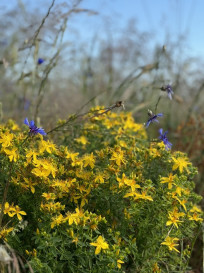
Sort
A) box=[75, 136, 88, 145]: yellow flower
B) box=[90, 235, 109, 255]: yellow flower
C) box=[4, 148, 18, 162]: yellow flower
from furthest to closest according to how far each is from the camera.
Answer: box=[75, 136, 88, 145]: yellow flower, box=[4, 148, 18, 162]: yellow flower, box=[90, 235, 109, 255]: yellow flower

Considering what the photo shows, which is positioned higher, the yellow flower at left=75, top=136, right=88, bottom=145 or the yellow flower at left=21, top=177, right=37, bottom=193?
the yellow flower at left=75, top=136, right=88, bottom=145

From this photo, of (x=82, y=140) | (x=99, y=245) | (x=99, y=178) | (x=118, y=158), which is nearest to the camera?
(x=99, y=245)

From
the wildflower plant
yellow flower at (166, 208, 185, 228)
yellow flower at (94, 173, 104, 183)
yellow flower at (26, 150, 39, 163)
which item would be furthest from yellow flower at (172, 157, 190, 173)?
yellow flower at (26, 150, 39, 163)

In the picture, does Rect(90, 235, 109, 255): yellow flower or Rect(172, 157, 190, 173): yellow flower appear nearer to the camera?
Rect(90, 235, 109, 255): yellow flower

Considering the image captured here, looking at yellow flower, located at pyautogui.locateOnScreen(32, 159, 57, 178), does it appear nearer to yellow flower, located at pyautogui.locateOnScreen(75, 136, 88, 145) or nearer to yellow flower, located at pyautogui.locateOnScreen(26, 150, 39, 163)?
yellow flower, located at pyautogui.locateOnScreen(26, 150, 39, 163)

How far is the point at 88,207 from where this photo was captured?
79.5 inches

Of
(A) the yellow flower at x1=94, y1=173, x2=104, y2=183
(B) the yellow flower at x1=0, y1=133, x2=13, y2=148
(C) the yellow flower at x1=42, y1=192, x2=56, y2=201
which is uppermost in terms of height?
(B) the yellow flower at x1=0, y1=133, x2=13, y2=148

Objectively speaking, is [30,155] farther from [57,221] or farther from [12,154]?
[57,221]

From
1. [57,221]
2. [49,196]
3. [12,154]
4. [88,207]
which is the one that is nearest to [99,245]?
[57,221]

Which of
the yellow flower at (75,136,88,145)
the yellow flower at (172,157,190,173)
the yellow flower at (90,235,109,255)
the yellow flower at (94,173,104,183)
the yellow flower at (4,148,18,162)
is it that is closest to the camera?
the yellow flower at (90,235,109,255)

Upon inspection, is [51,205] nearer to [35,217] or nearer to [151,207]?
[35,217]

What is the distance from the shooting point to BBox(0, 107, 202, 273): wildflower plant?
1673 mm

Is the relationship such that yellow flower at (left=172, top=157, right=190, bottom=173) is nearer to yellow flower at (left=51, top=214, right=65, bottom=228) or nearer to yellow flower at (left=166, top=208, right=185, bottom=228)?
yellow flower at (left=166, top=208, right=185, bottom=228)

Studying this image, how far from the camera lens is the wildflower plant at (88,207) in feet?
5.49
